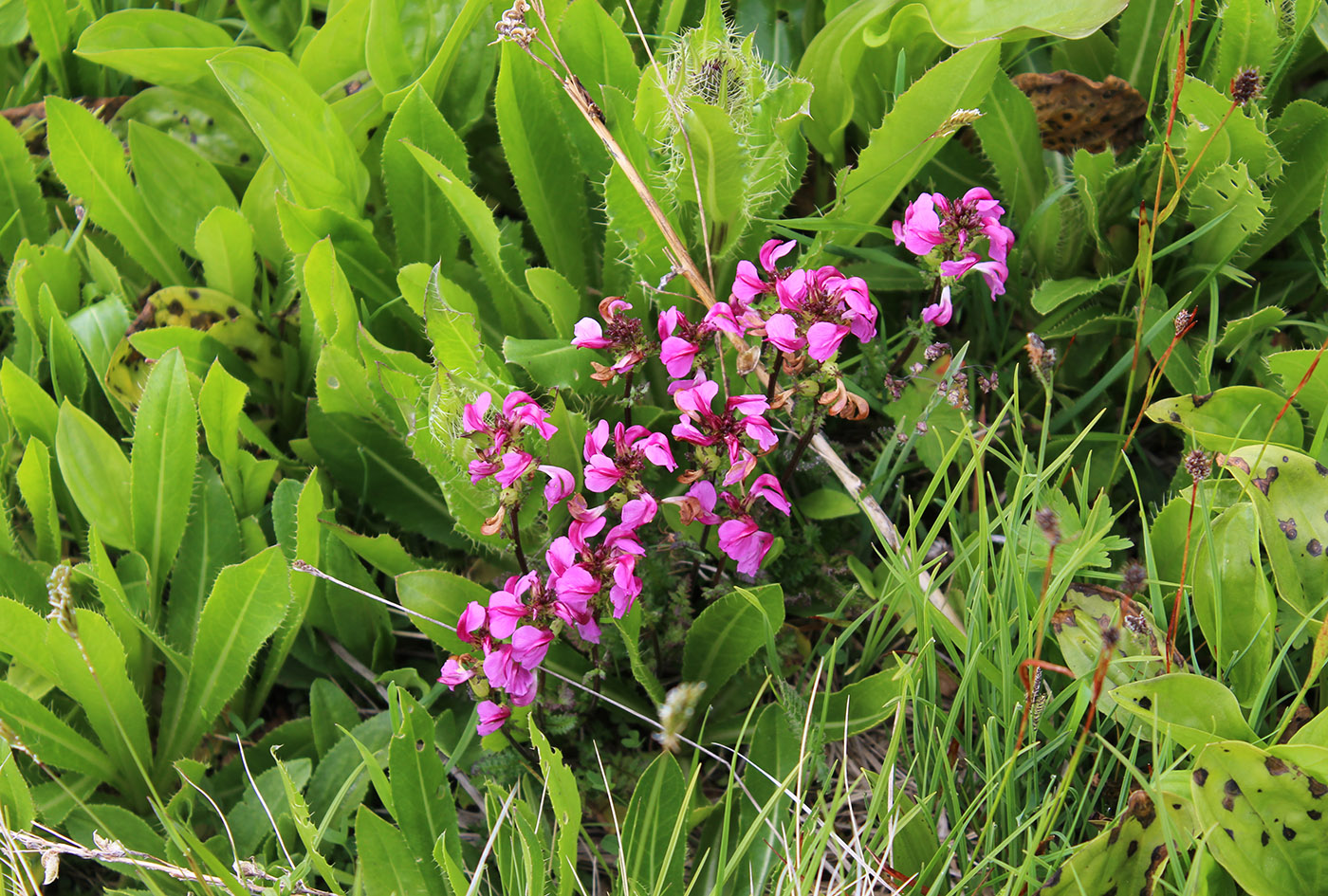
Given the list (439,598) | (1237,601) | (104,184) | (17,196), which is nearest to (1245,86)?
(1237,601)

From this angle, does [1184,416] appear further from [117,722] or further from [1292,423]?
[117,722]

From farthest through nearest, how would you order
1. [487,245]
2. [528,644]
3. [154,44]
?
[154,44], [487,245], [528,644]

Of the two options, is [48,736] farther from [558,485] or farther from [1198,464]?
[1198,464]

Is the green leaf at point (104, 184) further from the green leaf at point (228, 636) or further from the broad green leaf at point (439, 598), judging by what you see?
the broad green leaf at point (439, 598)

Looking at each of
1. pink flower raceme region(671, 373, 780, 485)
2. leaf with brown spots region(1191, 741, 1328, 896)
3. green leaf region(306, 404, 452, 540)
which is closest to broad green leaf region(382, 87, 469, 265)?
green leaf region(306, 404, 452, 540)

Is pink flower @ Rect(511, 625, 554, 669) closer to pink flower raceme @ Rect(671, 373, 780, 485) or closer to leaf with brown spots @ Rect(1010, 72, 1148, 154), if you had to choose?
pink flower raceme @ Rect(671, 373, 780, 485)

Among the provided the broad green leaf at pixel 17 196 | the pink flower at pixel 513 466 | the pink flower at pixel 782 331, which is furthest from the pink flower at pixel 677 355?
the broad green leaf at pixel 17 196
